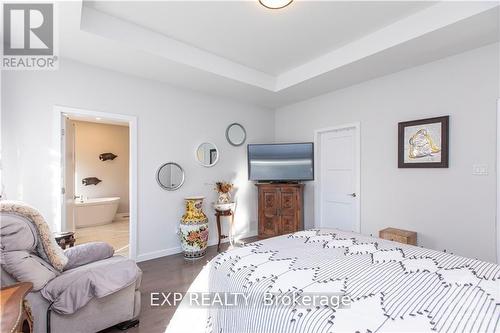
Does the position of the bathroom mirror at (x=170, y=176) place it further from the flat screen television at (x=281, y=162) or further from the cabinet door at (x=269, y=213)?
the cabinet door at (x=269, y=213)

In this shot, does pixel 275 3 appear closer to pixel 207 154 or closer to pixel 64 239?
pixel 207 154

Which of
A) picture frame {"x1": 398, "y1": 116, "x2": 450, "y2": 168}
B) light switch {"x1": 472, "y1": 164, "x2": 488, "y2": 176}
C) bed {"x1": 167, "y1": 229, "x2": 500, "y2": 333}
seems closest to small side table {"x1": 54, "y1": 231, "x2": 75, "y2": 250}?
bed {"x1": 167, "y1": 229, "x2": 500, "y2": 333}

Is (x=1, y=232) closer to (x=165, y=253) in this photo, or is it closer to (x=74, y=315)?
(x=74, y=315)

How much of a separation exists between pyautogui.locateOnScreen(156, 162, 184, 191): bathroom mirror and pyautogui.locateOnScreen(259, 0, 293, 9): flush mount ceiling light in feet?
8.12

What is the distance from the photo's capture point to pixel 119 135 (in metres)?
6.84

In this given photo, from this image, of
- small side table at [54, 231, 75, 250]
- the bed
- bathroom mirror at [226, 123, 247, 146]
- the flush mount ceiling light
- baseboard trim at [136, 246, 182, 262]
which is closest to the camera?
the bed

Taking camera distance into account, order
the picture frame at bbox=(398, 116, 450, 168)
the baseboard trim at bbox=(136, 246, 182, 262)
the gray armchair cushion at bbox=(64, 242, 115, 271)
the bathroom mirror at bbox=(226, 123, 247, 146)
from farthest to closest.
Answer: the bathroom mirror at bbox=(226, 123, 247, 146)
the baseboard trim at bbox=(136, 246, 182, 262)
the picture frame at bbox=(398, 116, 450, 168)
the gray armchair cushion at bbox=(64, 242, 115, 271)

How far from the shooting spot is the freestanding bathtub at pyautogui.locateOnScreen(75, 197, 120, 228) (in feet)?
18.2

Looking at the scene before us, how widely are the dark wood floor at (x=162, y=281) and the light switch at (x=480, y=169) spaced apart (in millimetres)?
3329

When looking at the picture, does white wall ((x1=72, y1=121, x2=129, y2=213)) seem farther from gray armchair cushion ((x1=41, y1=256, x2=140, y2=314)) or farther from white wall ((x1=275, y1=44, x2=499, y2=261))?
white wall ((x1=275, y1=44, x2=499, y2=261))

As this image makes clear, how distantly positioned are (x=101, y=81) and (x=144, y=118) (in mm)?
673

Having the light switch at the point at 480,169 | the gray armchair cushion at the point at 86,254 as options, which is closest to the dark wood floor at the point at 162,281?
the gray armchair cushion at the point at 86,254

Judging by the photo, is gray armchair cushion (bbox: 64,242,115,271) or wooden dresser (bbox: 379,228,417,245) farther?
wooden dresser (bbox: 379,228,417,245)

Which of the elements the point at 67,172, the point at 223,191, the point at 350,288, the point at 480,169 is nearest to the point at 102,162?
the point at 67,172
